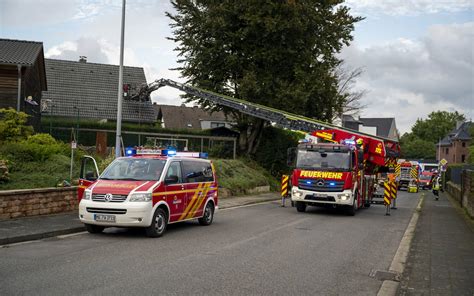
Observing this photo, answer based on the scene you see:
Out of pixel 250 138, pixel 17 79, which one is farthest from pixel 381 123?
pixel 17 79

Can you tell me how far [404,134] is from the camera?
163m

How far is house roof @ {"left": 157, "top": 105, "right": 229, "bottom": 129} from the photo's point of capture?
7606cm

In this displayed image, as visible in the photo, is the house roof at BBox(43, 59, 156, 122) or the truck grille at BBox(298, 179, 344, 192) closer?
the truck grille at BBox(298, 179, 344, 192)

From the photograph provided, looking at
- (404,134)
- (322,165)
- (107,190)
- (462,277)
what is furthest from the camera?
(404,134)

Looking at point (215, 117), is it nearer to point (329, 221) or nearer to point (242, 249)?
point (329, 221)

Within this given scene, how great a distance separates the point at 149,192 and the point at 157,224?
31.8 inches

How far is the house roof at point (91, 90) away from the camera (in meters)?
46.6

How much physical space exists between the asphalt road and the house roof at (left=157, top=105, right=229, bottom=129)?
2406 inches

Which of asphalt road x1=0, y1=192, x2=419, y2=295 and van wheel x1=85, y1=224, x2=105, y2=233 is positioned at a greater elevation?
van wheel x1=85, y1=224, x2=105, y2=233

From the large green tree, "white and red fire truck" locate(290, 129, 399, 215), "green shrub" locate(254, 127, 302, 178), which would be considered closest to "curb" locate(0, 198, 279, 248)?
"white and red fire truck" locate(290, 129, 399, 215)

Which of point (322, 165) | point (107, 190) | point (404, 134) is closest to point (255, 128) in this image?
point (322, 165)

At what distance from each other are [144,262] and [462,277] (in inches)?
203

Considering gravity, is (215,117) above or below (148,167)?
above

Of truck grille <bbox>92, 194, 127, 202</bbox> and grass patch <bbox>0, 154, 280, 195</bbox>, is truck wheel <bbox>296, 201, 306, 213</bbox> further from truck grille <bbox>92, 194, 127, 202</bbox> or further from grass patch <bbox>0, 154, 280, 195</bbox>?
truck grille <bbox>92, 194, 127, 202</bbox>
